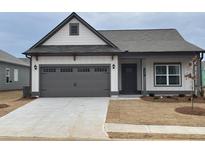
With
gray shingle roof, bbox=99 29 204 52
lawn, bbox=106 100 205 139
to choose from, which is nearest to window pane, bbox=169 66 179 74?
gray shingle roof, bbox=99 29 204 52

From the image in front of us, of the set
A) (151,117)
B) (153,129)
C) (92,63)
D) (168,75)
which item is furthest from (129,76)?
(153,129)

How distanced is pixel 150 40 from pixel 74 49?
7.18 meters

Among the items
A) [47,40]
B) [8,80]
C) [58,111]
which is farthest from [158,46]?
[8,80]

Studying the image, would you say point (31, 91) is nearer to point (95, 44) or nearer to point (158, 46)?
point (95, 44)

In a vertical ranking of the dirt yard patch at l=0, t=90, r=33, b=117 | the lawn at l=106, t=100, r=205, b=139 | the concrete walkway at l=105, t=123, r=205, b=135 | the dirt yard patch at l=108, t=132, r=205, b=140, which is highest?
the dirt yard patch at l=0, t=90, r=33, b=117

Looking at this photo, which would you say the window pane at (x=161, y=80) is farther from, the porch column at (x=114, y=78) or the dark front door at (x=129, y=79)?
the porch column at (x=114, y=78)

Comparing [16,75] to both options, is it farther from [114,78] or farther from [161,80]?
[161,80]

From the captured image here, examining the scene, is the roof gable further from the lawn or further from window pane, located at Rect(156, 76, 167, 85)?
the lawn

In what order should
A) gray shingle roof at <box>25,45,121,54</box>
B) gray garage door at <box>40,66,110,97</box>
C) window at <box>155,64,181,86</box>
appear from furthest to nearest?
window at <box>155,64,181,86</box> → gray garage door at <box>40,66,110,97</box> → gray shingle roof at <box>25,45,121,54</box>

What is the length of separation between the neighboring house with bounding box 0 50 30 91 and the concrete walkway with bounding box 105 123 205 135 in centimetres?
2074

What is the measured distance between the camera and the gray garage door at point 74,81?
1814 centimetres

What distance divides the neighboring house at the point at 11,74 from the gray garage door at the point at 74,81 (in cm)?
1025

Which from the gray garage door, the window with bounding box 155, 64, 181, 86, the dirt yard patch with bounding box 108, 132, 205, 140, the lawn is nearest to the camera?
the dirt yard patch with bounding box 108, 132, 205, 140

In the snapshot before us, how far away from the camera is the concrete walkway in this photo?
808 centimetres
